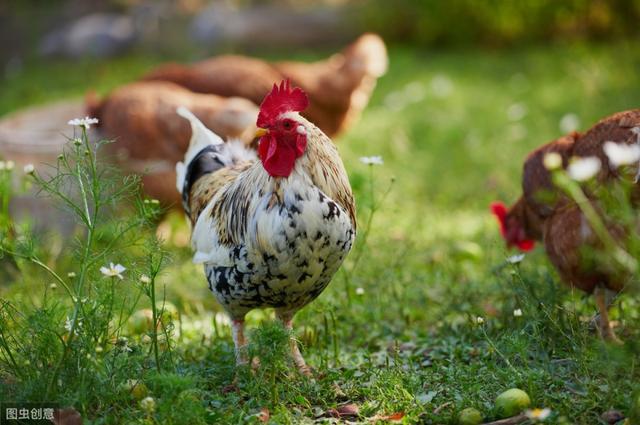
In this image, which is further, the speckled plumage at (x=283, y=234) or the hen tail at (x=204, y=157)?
the hen tail at (x=204, y=157)

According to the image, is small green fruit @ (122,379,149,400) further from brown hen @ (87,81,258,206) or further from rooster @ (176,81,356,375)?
brown hen @ (87,81,258,206)

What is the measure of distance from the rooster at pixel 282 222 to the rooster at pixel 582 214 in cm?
91

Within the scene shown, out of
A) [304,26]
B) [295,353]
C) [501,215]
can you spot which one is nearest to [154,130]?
[501,215]

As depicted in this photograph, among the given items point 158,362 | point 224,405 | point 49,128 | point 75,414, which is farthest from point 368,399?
point 49,128

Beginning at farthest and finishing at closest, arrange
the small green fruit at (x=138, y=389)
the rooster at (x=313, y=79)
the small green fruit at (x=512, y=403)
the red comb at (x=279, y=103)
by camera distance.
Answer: the rooster at (x=313, y=79) < the red comb at (x=279, y=103) < the small green fruit at (x=138, y=389) < the small green fruit at (x=512, y=403)

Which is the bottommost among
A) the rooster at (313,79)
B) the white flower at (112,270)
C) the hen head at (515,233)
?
the white flower at (112,270)

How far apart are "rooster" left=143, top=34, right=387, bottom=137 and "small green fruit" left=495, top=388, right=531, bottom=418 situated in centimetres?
388

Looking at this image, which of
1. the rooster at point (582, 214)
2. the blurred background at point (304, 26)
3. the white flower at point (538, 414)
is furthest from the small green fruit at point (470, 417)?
the blurred background at point (304, 26)

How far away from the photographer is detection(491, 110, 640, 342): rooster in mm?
3504

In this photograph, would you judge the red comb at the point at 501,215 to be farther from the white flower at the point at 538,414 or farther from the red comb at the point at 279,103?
the white flower at the point at 538,414

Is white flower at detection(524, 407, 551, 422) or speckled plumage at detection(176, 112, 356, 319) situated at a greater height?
speckled plumage at detection(176, 112, 356, 319)

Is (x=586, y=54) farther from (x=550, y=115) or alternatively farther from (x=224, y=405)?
(x=224, y=405)

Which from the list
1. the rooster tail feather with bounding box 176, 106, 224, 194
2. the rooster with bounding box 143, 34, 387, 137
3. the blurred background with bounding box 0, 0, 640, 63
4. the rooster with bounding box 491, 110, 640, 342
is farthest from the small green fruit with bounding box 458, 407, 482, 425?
the blurred background with bounding box 0, 0, 640, 63

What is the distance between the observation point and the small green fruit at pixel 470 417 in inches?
120
